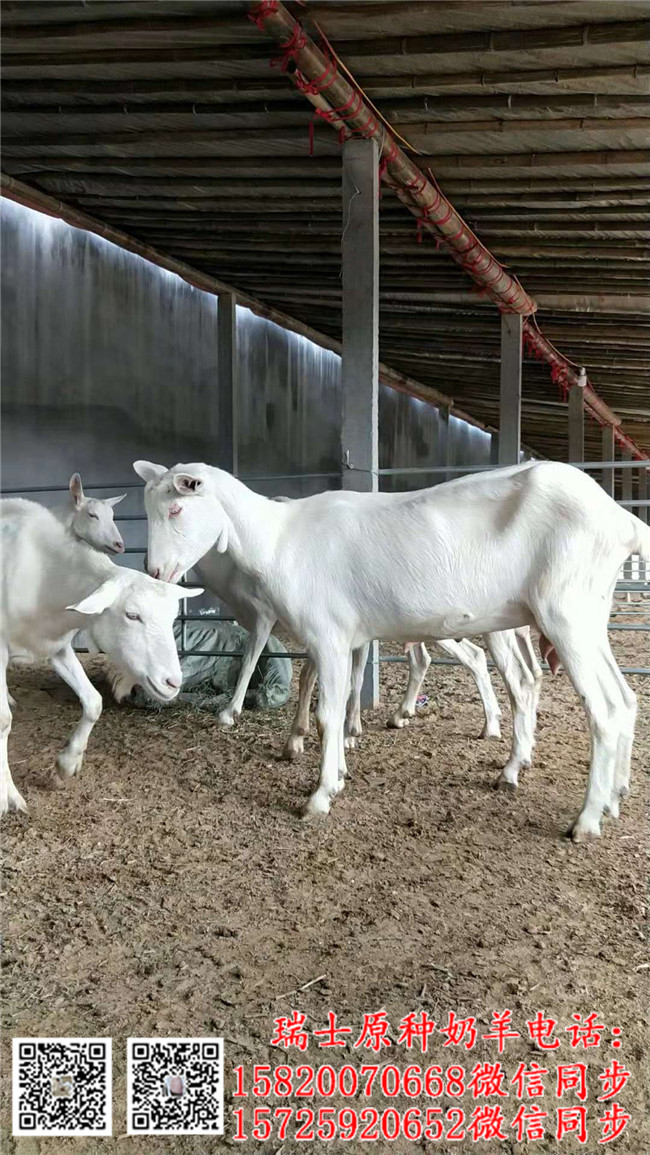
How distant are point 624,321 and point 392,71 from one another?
5.84m

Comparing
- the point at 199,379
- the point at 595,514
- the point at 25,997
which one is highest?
the point at 199,379

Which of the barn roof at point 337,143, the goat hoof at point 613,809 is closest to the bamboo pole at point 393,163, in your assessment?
the barn roof at point 337,143

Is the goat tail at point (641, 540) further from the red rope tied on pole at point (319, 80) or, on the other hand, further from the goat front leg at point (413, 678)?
the red rope tied on pole at point (319, 80)

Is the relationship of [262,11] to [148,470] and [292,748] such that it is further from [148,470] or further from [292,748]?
[292,748]

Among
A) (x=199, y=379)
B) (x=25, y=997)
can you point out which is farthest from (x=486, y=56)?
(x=199, y=379)

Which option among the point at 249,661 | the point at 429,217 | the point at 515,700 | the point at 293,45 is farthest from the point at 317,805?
the point at 429,217

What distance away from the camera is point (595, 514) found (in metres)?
3.60

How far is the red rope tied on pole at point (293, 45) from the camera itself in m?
4.74

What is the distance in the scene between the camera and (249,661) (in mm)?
5480

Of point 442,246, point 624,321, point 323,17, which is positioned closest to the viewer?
point 323,17

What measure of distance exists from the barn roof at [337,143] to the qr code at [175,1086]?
4.95m

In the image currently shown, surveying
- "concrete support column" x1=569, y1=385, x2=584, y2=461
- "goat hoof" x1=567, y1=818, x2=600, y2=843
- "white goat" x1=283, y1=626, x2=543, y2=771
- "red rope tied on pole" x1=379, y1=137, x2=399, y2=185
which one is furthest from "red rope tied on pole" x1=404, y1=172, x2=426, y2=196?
"concrete support column" x1=569, y1=385, x2=584, y2=461

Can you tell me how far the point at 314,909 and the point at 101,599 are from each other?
1.50 m

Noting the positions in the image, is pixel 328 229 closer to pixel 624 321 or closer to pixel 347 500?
pixel 624 321
